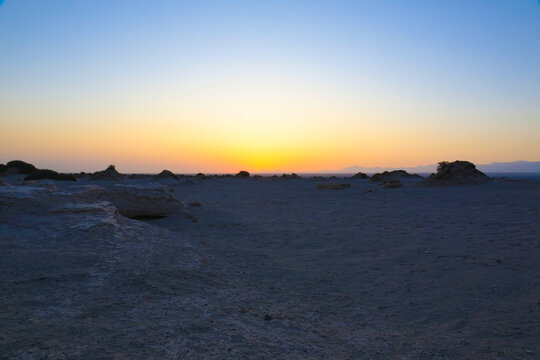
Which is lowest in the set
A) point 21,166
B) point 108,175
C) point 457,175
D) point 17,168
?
point 457,175

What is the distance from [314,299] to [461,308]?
4.39ft

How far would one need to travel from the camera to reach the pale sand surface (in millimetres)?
2438

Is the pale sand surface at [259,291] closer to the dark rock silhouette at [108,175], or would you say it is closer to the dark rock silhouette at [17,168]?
the dark rock silhouette at [108,175]

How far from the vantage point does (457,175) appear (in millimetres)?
16422

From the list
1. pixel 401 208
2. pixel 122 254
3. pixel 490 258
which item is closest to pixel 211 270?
pixel 122 254

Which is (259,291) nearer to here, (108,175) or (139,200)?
(139,200)

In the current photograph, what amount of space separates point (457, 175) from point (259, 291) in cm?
1529

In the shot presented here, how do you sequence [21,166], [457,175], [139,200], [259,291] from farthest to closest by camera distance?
[21,166] → [457,175] → [139,200] → [259,291]

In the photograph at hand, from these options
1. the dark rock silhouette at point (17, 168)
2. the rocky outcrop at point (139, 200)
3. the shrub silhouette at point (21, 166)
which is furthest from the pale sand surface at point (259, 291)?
the shrub silhouette at point (21, 166)

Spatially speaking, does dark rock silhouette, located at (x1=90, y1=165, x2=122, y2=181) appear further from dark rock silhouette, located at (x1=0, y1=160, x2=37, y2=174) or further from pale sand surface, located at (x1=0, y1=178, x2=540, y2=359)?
pale sand surface, located at (x1=0, y1=178, x2=540, y2=359)

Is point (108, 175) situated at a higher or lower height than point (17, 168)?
lower

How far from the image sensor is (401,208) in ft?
32.8

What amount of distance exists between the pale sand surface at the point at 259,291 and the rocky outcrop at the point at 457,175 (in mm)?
10114

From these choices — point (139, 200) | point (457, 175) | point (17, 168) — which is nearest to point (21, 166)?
point (17, 168)
